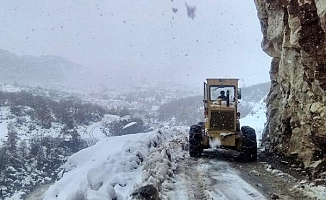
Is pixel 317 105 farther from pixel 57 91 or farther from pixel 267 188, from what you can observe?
pixel 57 91

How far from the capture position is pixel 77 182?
8.27m

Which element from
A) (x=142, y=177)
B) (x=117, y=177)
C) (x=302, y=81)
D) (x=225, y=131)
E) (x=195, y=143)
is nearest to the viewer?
(x=117, y=177)

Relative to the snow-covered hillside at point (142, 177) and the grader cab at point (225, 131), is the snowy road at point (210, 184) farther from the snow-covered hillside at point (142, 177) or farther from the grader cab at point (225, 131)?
the grader cab at point (225, 131)

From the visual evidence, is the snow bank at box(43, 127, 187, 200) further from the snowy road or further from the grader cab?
the grader cab

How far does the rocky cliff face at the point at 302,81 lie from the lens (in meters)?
8.72

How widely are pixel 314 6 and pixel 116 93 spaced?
91.7 metres

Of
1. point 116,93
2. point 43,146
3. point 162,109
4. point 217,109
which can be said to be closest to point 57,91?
point 116,93

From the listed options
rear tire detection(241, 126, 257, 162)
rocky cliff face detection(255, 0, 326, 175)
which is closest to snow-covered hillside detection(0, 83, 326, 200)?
rear tire detection(241, 126, 257, 162)

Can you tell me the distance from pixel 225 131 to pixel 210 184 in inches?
150

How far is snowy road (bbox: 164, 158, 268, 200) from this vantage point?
23.0ft

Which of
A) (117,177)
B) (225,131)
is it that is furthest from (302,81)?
(117,177)

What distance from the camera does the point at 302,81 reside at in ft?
33.4

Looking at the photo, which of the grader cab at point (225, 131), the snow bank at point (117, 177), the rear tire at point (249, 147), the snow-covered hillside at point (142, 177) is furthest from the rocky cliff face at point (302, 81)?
the snow bank at point (117, 177)

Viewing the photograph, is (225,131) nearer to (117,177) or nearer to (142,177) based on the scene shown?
(142,177)
